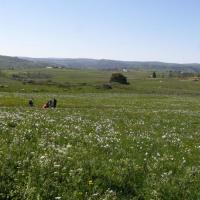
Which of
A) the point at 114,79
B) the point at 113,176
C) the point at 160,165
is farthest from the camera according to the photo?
the point at 114,79

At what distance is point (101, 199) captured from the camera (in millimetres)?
10500

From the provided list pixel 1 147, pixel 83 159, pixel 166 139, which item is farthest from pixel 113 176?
pixel 166 139

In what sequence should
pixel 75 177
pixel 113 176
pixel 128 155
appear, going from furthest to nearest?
1. pixel 128 155
2. pixel 113 176
3. pixel 75 177

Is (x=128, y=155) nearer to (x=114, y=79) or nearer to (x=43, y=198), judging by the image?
(x=43, y=198)

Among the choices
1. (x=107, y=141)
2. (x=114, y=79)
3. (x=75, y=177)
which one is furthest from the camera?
(x=114, y=79)

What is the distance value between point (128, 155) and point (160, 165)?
1.47 m

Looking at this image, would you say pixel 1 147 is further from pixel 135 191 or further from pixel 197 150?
pixel 197 150

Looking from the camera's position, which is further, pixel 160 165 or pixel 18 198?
pixel 160 165

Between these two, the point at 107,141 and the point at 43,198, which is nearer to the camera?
the point at 43,198

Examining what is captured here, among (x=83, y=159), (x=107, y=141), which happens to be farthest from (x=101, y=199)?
(x=107, y=141)

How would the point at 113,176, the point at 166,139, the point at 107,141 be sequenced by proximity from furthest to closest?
the point at 166,139 → the point at 107,141 → the point at 113,176

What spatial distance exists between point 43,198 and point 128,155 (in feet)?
20.6

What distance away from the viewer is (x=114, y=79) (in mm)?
182375

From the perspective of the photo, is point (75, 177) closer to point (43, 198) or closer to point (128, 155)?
point (43, 198)
